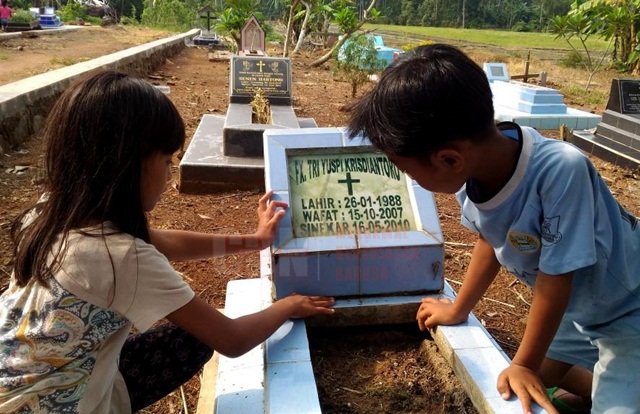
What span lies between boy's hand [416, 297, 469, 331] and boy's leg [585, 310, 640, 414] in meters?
0.51

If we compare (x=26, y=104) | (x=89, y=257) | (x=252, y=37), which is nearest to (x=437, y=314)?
(x=89, y=257)

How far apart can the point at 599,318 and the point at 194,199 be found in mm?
3472

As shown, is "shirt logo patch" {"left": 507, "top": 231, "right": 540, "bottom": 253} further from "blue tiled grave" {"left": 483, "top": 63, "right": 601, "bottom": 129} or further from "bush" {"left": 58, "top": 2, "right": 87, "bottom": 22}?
"bush" {"left": 58, "top": 2, "right": 87, "bottom": 22}

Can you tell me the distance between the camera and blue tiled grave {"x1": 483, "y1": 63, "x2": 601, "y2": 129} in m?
8.45

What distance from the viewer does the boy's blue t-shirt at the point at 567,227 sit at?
4.54ft

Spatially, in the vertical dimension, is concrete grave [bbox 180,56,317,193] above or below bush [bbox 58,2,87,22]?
below

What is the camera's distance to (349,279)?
2109 mm

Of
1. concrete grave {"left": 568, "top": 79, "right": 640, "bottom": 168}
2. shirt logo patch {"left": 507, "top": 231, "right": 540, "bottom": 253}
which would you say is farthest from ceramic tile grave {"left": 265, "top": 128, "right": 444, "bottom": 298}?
concrete grave {"left": 568, "top": 79, "right": 640, "bottom": 168}

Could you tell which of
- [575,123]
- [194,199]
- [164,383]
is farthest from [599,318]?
[575,123]

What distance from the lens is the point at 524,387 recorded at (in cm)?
158

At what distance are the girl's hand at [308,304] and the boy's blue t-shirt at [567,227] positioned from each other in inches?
26.7

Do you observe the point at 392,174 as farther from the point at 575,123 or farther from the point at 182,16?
the point at 182,16

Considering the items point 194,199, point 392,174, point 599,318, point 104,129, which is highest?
point 104,129

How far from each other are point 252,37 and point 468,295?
11.7 m
